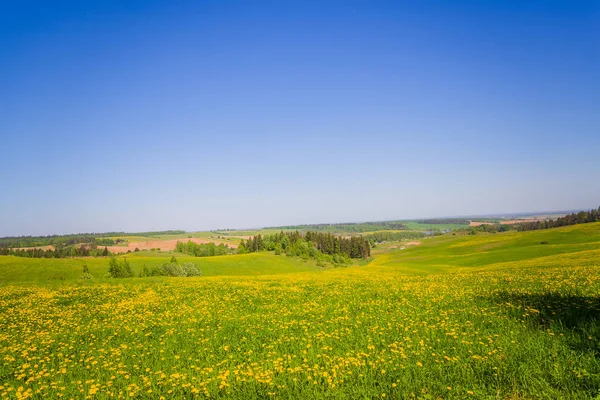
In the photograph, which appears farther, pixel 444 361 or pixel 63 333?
pixel 63 333

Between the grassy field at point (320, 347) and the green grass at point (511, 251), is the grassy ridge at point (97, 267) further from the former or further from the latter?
the grassy field at point (320, 347)

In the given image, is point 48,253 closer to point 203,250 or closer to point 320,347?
point 203,250

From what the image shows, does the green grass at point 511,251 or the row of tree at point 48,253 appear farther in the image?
the row of tree at point 48,253

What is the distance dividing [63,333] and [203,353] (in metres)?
6.29

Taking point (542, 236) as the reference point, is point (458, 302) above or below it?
above

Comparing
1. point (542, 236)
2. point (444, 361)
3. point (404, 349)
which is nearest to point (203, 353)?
point (404, 349)

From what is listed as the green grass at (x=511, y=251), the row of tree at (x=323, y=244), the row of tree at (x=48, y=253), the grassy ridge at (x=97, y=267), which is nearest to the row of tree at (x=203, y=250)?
the row of tree at (x=323, y=244)

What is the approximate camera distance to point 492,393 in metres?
5.58

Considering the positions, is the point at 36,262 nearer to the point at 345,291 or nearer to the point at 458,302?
the point at 345,291

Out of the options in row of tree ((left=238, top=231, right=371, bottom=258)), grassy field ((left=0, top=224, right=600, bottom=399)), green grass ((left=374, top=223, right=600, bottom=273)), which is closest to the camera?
grassy field ((left=0, top=224, right=600, bottom=399))

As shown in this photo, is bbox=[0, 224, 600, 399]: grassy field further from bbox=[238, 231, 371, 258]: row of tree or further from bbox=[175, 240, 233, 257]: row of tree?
bbox=[175, 240, 233, 257]: row of tree

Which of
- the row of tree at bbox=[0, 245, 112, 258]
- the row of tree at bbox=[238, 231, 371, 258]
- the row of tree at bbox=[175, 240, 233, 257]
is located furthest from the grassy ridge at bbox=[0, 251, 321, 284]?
the row of tree at bbox=[175, 240, 233, 257]

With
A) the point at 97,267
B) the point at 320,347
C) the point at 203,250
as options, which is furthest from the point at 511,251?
the point at 203,250

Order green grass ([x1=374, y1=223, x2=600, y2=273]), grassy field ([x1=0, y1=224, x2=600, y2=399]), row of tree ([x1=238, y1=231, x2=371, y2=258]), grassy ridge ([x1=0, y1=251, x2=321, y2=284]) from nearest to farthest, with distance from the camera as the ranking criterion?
grassy field ([x1=0, y1=224, x2=600, y2=399])
green grass ([x1=374, y1=223, x2=600, y2=273])
grassy ridge ([x1=0, y1=251, x2=321, y2=284])
row of tree ([x1=238, y1=231, x2=371, y2=258])
